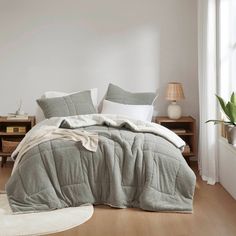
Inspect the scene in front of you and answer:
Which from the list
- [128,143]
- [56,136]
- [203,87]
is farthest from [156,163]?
[203,87]

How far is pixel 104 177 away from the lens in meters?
4.13

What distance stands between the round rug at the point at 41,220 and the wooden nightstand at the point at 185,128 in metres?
2.01

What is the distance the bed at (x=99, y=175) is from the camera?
402 centimetres

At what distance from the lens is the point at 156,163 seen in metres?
4.16

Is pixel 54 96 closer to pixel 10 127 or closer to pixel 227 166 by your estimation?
pixel 10 127

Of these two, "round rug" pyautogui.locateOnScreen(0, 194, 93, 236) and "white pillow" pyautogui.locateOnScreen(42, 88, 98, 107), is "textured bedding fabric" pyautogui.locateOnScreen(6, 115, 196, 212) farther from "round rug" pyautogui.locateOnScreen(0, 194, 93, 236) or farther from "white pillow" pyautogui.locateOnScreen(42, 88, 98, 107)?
"white pillow" pyautogui.locateOnScreen(42, 88, 98, 107)

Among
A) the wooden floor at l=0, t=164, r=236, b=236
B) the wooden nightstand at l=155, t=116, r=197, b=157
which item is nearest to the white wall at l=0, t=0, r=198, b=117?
the wooden nightstand at l=155, t=116, r=197, b=157

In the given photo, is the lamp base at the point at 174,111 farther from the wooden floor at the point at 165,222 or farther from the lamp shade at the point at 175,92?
the wooden floor at the point at 165,222

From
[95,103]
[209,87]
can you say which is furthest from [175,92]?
[95,103]

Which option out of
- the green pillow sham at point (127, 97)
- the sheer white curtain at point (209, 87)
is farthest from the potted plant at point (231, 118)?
the green pillow sham at point (127, 97)

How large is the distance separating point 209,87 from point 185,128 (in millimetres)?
1157

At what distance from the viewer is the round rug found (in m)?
3.52

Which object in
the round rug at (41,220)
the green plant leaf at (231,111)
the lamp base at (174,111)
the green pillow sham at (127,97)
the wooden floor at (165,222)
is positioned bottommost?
the wooden floor at (165,222)

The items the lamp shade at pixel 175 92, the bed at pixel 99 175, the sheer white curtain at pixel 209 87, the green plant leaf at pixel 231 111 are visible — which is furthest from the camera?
the lamp shade at pixel 175 92
